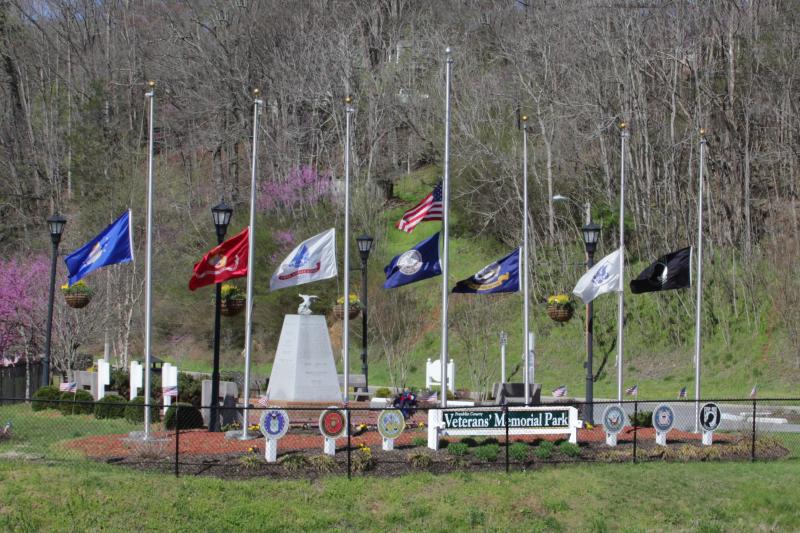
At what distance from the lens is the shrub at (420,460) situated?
62.0 ft

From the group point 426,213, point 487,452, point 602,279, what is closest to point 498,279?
point 426,213

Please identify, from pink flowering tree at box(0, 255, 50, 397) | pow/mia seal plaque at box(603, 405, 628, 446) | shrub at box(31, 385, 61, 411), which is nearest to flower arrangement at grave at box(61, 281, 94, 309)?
shrub at box(31, 385, 61, 411)

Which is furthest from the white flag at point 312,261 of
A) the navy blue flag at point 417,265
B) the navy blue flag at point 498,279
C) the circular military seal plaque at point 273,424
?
the circular military seal plaque at point 273,424

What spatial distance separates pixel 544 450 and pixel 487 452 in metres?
1.19

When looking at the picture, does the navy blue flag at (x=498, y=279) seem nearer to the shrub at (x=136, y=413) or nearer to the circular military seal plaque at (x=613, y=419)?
the circular military seal plaque at (x=613, y=419)

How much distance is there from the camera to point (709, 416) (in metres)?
21.5

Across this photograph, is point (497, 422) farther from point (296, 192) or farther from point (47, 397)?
point (296, 192)

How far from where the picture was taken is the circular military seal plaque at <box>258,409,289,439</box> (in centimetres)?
1881

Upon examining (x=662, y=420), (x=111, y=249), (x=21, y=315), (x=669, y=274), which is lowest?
(x=662, y=420)

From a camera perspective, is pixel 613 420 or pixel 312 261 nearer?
pixel 613 420

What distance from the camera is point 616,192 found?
4825cm

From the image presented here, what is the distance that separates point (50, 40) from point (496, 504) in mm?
58743

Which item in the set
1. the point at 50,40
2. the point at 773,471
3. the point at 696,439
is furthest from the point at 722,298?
the point at 50,40

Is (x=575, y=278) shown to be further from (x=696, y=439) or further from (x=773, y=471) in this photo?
(x=773, y=471)
